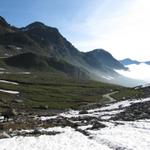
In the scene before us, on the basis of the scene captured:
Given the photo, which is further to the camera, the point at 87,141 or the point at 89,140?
the point at 89,140

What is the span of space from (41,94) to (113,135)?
12577 cm

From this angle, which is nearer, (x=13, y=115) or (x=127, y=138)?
(x=127, y=138)

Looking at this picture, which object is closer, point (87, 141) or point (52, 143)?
point (52, 143)

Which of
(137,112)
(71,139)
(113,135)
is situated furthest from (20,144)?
(137,112)

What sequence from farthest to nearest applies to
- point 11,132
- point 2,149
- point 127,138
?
point 11,132 → point 127,138 → point 2,149

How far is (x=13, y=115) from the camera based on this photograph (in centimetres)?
7444

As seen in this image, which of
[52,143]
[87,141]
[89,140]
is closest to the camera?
[52,143]

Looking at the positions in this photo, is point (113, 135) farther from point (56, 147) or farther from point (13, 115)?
point (13, 115)

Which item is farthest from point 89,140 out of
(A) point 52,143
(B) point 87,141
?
(A) point 52,143

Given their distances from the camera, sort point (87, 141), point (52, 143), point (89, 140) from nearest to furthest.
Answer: point (52, 143) → point (87, 141) → point (89, 140)

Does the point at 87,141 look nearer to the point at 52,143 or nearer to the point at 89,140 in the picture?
the point at 89,140

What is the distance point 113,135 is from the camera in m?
44.2

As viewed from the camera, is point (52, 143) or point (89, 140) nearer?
point (52, 143)

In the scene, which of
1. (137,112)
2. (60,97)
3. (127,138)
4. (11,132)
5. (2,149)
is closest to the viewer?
(2,149)
